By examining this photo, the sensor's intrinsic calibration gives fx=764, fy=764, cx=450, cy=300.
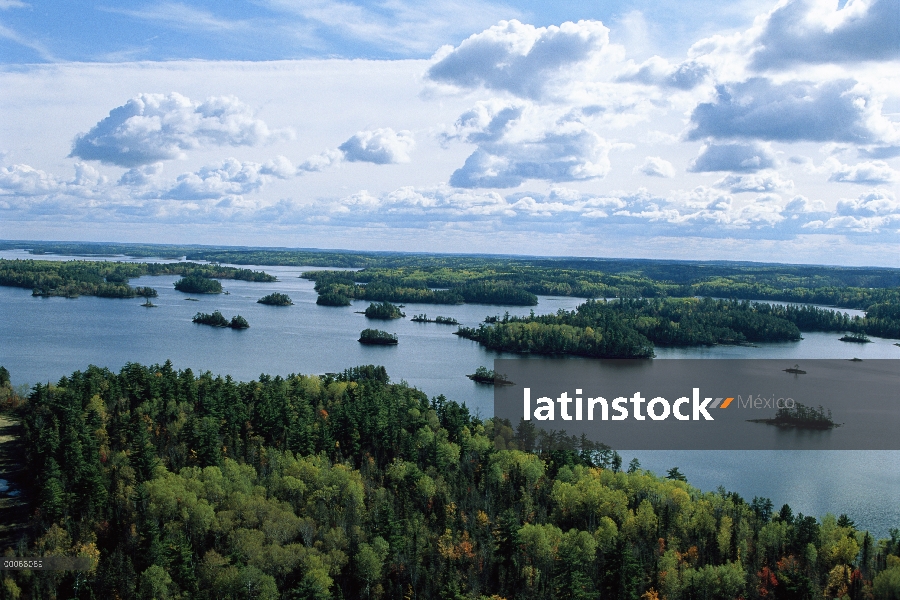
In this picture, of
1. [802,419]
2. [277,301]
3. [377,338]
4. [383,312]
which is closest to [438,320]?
[383,312]

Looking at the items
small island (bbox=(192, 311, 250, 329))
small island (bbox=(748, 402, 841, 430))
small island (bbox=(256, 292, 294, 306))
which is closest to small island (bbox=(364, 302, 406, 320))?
small island (bbox=(256, 292, 294, 306))

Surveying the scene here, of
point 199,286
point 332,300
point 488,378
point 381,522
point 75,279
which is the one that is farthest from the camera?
point 199,286

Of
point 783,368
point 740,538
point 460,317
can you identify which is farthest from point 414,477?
point 460,317

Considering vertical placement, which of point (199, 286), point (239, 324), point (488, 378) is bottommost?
point (488, 378)

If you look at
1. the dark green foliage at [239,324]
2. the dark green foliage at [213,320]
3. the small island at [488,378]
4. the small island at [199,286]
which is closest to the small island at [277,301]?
the small island at [199,286]

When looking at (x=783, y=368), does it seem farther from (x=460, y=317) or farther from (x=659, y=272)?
(x=659, y=272)

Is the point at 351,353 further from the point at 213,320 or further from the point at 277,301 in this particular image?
the point at 277,301
